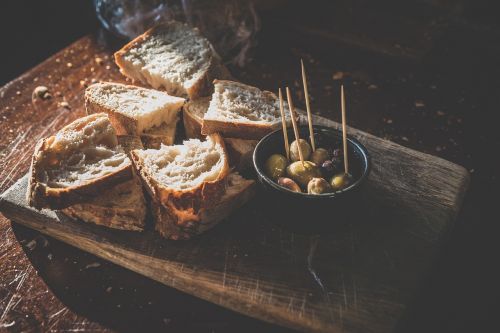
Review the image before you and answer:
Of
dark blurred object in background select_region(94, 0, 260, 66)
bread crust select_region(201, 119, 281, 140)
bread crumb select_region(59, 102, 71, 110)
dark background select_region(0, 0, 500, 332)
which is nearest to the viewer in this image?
dark background select_region(0, 0, 500, 332)

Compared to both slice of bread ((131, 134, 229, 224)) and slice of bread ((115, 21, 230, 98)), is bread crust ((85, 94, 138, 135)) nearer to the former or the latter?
slice of bread ((131, 134, 229, 224))

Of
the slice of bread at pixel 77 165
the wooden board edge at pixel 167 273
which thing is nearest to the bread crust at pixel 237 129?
the slice of bread at pixel 77 165

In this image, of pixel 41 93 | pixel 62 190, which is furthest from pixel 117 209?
pixel 41 93

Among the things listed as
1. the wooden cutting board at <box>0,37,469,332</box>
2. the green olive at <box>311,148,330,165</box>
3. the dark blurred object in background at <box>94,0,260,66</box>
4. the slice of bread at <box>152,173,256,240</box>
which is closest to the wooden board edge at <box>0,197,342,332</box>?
the wooden cutting board at <box>0,37,469,332</box>

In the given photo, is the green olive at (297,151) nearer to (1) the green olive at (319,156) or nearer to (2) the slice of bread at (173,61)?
(1) the green olive at (319,156)

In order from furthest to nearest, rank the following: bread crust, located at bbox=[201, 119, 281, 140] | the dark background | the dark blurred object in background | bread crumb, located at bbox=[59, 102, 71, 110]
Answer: the dark blurred object in background < bread crumb, located at bbox=[59, 102, 71, 110] < bread crust, located at bbox=[201, 119, 281, 140] < the dark background

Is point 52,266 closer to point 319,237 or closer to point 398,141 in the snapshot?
point 319,237

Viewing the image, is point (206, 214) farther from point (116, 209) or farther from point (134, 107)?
point (134, 107)
